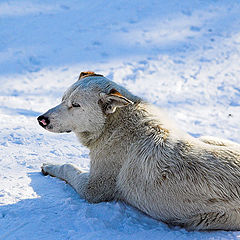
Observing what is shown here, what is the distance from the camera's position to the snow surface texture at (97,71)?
156 inches

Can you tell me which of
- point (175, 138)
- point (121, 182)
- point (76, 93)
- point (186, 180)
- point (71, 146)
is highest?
point (76, 93)

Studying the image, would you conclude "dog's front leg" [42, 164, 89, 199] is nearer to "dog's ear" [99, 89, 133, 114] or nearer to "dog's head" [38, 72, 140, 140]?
"dog's head" [38, 72, 140, 140]

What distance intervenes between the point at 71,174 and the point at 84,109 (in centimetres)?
93

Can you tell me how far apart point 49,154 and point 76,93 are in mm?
1677

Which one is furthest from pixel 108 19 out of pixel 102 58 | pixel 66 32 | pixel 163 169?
pixel 163 169

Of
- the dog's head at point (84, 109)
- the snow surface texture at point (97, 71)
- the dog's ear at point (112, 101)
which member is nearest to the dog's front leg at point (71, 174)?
the snow surface texture at point (97, 71)

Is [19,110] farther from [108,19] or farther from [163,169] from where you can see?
[108,19]

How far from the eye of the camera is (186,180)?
3.78 m

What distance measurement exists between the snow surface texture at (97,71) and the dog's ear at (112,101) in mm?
1082

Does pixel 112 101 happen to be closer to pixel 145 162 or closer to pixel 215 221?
pixel 145 162

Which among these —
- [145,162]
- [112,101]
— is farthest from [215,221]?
[112,101]

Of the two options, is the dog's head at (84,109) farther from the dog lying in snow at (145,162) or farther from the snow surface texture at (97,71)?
the snow surface texture at (97,71)

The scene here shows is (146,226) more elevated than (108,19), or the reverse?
(108,19)

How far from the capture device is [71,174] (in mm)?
4887
